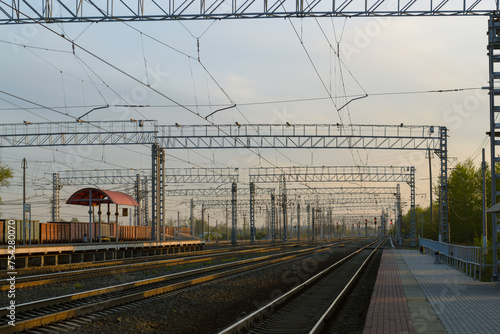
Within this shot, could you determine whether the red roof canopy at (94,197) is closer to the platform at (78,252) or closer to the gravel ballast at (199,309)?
the platform at (78,252)

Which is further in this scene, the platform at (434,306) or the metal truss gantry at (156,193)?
the metal truss gantry at (156,193)

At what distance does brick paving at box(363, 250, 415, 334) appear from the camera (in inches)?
446

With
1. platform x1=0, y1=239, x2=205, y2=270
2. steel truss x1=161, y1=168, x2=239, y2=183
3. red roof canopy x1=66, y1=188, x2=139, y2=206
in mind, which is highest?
steel truss x1=161, y1=168, x2=239, y2=183

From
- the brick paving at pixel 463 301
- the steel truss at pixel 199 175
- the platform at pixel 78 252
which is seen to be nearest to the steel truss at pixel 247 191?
the steel truss at pixel 199 175

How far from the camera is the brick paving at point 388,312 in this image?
1134 centimetres

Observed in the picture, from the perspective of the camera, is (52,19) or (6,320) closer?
(6,320)

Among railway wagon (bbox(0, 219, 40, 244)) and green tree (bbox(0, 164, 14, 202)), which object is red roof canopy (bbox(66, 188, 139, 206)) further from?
green tree (bbox(0, 164, 14, 202))

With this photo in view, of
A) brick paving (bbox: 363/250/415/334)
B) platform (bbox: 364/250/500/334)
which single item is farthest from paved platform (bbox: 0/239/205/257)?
brick paving (bbox: 363/250/415/334)

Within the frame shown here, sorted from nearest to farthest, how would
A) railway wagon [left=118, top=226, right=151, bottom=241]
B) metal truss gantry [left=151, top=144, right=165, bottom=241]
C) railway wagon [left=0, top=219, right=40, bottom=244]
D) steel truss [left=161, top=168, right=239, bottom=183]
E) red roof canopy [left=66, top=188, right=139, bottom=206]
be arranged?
railway wagon [left=0, top=219, right=40, bottom=244] → red roof canopy [left=66, top=188, right=139, bottom=206] → metal truss gantry [left=151, top=144, right=165, bottom=241] → railway wagon [left=118, top=226, right=151, bottom=241] → steel truss [left=161, top=168, right=239, bottom=183]

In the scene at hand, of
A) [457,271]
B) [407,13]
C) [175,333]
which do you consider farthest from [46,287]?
[457,271]

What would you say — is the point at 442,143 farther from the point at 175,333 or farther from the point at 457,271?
the point at 175,333

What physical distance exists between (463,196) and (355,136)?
102 ft

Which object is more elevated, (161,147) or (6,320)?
(161,147)

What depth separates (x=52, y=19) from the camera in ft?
59.0
